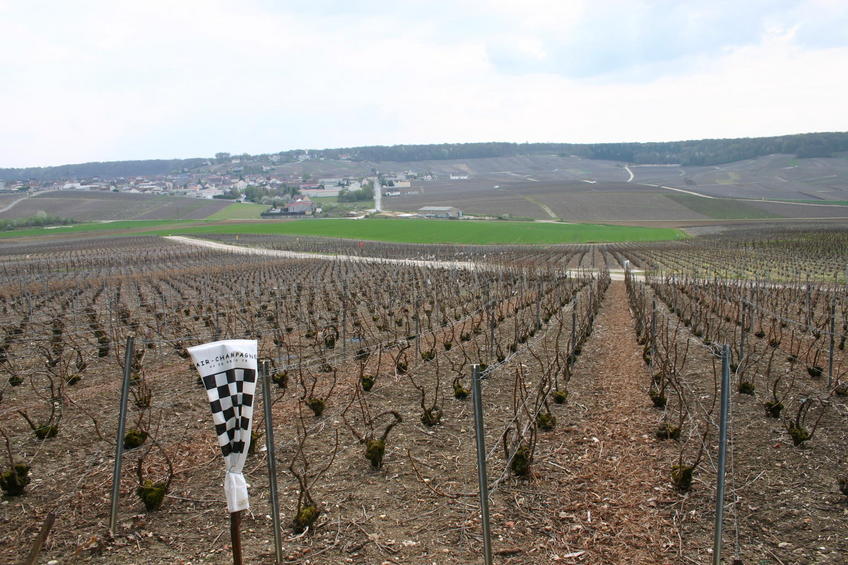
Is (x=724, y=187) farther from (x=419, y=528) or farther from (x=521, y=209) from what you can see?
(x=419, y=528)

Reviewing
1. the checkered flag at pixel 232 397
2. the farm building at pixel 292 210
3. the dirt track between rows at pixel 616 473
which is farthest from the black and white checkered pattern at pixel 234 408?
the farm building at pixel 292 210

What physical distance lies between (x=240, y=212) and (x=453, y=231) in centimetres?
6427

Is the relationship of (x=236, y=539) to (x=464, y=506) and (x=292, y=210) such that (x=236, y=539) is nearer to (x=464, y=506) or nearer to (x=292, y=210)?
(x=464, y=506)

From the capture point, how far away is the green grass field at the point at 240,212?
115m

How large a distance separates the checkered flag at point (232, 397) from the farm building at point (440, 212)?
101 metres

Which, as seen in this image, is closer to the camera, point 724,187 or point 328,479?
point 328,479

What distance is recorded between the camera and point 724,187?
131 metres

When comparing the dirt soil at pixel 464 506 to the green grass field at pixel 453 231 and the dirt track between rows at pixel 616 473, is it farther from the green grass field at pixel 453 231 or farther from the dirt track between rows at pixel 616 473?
the green grass field at pixel 453 231

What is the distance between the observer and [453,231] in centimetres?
7788

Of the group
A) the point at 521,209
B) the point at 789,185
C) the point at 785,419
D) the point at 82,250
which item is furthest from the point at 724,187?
the point at 785,419

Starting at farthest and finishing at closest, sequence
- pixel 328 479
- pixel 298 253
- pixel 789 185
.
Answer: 1. pixel 789 185
2. pixel 298 253
3. pixel 328 479

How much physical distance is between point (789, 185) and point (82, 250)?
467 feet

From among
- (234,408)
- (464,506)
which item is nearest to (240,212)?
(464,506)

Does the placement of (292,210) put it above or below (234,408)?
above
